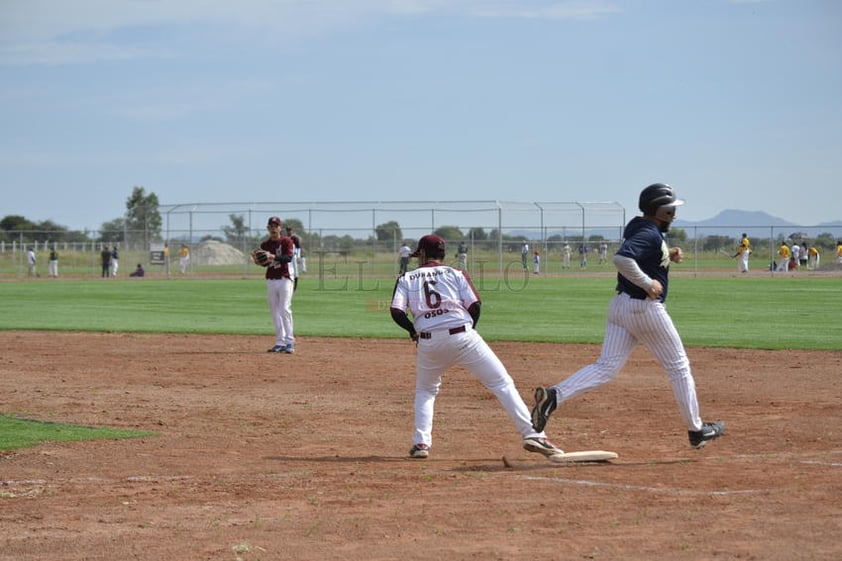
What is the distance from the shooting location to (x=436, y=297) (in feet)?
27.3

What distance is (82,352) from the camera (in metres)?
16.9

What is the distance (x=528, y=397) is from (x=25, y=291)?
29.4 m

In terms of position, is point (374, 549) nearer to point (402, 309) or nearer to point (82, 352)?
point (402, 309)

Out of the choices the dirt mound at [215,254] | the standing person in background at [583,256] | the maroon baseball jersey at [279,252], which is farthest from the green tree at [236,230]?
the maroon baseball jersey at [279,252]

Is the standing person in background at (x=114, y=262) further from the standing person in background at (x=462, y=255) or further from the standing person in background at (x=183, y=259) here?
the standing person in background at (x=462, y=255)

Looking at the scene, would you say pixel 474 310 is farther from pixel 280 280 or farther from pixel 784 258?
pixel 784 258

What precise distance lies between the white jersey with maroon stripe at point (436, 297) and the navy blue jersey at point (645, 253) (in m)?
1.16

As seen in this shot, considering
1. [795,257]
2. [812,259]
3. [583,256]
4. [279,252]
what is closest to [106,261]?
[583,256]

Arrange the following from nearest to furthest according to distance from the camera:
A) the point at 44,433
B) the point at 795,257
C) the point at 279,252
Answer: the point at 44,433 → the point at 279,252 → the point at 795,257

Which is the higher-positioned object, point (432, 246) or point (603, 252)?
point (432, 246)

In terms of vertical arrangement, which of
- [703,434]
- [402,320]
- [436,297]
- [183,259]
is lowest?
[703,434]

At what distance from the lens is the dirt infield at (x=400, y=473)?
5848 millimetres

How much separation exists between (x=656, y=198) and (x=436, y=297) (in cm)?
185

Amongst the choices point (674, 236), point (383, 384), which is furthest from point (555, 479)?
point (674, 236)
